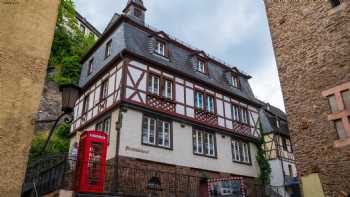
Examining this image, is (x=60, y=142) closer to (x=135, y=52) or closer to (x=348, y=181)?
(x=135, y=52)

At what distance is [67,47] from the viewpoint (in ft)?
92.5

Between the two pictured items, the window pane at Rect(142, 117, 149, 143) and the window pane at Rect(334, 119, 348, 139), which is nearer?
the window pane at Rect(334, 119, 348, 139)

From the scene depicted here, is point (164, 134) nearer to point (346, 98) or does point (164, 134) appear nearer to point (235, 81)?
point (346, 98)

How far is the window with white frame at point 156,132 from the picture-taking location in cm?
1298

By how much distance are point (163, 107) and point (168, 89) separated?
1353 millimetres

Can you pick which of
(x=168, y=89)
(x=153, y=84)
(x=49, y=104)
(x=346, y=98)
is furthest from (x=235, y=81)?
(x=49, y=104)

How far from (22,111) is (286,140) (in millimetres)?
21509

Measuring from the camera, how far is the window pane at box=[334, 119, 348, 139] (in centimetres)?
759

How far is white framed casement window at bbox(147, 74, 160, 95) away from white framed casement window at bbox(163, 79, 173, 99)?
0.44 meters

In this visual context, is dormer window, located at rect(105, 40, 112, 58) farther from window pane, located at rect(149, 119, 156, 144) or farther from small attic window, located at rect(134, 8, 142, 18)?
window pane, located at rect(149, 119, 156, 144)


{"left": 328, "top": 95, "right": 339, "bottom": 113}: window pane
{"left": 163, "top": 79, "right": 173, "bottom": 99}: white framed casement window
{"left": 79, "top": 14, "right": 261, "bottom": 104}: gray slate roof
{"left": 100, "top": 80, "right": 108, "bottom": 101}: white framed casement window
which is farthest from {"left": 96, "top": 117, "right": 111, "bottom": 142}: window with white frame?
{"left": 328, "top": 95, "right": 339, "bottom": 113}: window pane

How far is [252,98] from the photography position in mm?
20656

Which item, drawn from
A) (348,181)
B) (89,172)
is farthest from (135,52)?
(348,181)

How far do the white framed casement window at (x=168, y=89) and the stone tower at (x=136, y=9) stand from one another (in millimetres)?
5778
